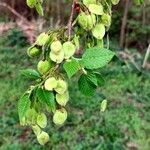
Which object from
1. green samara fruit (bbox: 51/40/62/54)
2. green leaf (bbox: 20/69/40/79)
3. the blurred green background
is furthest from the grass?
green samara fruit (bbox: 51/40/62/54)

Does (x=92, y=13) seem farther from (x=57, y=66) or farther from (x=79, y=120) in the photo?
(x=79, y=120)

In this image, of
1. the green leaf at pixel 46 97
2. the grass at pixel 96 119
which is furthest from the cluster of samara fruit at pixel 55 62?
the grass at pixel 96 119

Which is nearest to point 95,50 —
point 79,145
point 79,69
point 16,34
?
point 79,69

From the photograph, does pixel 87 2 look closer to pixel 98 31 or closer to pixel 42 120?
pixel 98 31

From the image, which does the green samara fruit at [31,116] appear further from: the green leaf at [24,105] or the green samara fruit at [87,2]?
the green samara fruit at [87,2]

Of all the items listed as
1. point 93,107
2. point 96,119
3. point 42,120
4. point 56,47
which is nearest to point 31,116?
point 42,120

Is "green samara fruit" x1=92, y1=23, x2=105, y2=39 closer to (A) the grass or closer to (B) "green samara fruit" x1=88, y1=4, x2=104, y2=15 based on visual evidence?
(B) "green samara fruit" x1=88, y1=4, x2=104, y2=15

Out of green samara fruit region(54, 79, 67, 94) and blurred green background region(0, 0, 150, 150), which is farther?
blurred green background region(0, 0, 150, 150)

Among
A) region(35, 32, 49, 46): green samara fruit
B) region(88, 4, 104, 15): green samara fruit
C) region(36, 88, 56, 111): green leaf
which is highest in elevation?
region(88, 4, 104, 15): green samara fruit
